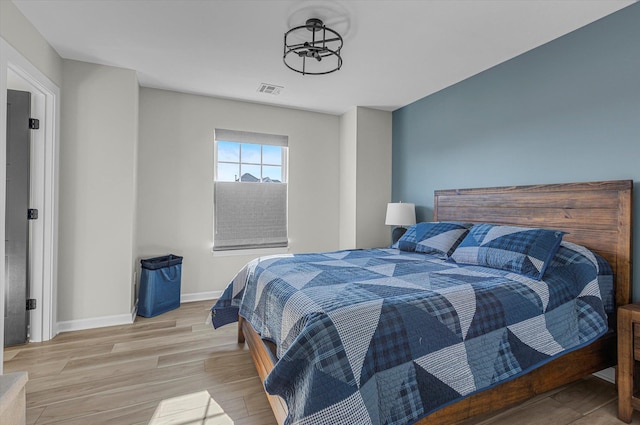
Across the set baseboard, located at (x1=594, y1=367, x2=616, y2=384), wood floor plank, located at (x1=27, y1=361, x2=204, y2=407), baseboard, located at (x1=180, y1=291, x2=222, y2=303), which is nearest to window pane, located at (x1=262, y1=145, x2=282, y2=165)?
baseboard, located at (x1=180, y1=291, x2=222, y2=303)

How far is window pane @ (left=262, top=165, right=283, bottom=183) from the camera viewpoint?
164 inches

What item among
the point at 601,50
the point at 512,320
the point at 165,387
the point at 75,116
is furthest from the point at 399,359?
the point at 75,116

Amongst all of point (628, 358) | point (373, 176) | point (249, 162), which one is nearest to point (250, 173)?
point (249, 162)

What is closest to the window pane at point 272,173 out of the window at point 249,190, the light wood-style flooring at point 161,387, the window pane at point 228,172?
the window at point 249,190

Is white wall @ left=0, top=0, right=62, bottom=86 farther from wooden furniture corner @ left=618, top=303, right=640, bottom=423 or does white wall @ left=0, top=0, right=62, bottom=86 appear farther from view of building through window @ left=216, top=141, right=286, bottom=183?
wooden furniture corner @ left=618, top=303, right=640, bottom=423

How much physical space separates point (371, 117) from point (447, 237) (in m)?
2.13

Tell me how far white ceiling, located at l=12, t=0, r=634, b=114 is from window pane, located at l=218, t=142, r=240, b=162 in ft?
2.58

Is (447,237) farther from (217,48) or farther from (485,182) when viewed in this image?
(217,48)

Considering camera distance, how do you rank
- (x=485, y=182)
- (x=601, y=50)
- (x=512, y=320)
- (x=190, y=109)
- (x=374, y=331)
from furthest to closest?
(x=190, y=109)
(x=485, y=182)
(x=601, y=50)
(x=512, y=320)
(x=374, y=331)

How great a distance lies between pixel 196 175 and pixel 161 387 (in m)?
2.46

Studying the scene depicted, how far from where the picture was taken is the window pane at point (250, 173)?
4.06 m

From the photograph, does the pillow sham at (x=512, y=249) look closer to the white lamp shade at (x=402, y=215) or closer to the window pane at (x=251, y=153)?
the white lamp shade at (x=402, y=215)

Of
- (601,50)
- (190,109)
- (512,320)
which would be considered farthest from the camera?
(190,109)

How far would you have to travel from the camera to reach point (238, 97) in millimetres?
3832
